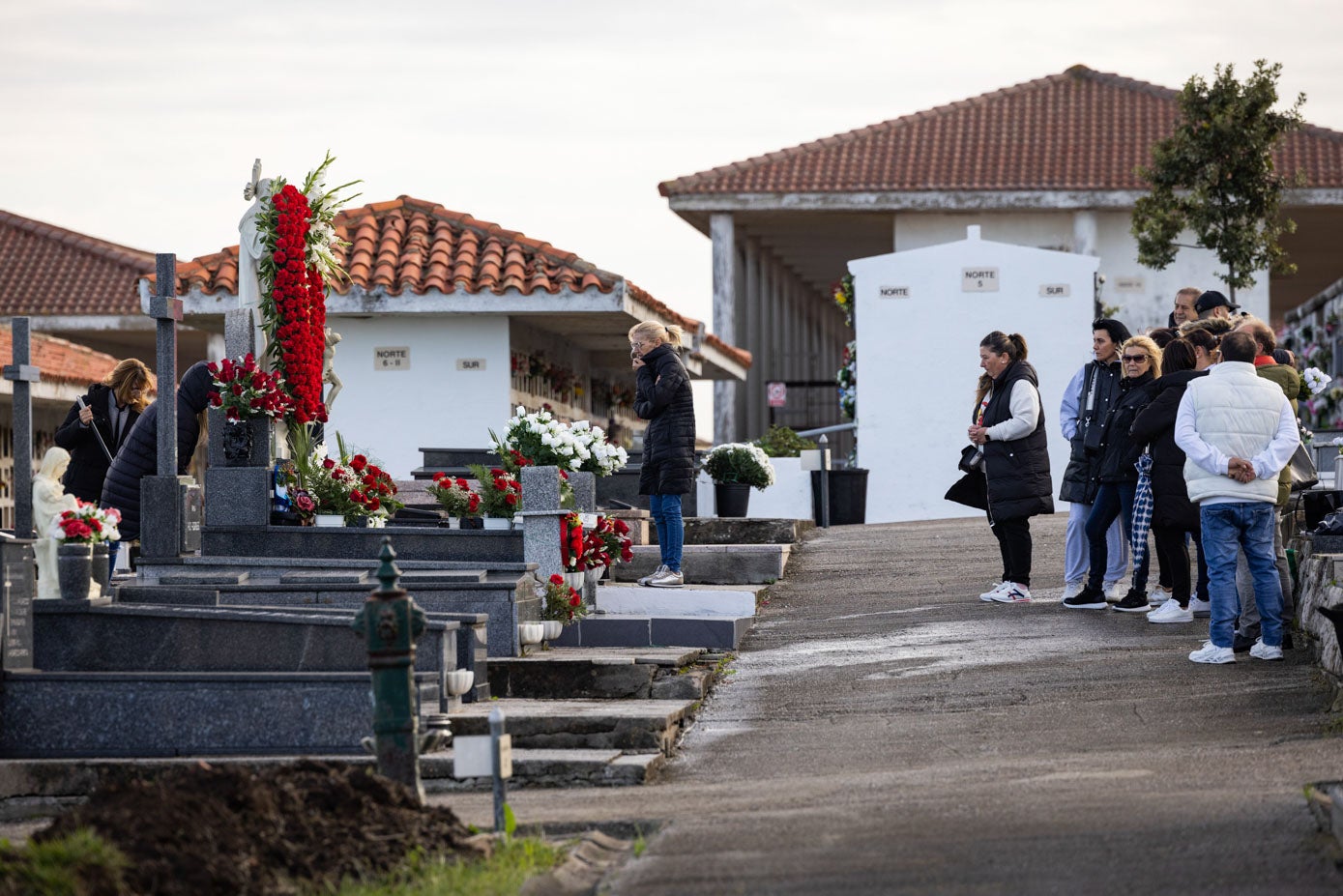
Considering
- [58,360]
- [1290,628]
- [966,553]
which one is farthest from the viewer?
[58,360]

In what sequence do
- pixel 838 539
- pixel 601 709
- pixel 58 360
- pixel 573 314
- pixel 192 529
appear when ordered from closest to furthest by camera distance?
pixel 601 709 < pixel 192 529 < pixel 838 539 < pixel 573 314 < pixel 58 360

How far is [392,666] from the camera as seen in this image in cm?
587

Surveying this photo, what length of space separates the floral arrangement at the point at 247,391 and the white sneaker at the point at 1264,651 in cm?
606

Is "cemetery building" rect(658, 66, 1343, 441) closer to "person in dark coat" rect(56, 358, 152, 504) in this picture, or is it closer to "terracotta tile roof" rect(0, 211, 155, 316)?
"terracotta tile roof" rect(0, 211, 155, 316)

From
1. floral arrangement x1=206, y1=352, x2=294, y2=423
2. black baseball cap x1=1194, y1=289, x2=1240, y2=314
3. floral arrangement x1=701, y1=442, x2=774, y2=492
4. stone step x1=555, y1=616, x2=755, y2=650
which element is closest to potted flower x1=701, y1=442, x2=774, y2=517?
floral arrangement x1=701, y1=442, x2=774, y2=492

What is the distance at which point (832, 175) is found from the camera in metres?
27.7

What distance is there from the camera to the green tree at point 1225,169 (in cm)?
Result: 2230

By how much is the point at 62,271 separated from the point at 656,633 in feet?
72.6

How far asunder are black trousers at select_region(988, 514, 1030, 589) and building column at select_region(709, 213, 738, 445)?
1560 centimetres

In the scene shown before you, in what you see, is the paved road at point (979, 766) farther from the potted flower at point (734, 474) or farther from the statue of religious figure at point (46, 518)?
the potted flower at point (734, 474)

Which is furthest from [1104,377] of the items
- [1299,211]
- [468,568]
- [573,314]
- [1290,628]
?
[1299,211]

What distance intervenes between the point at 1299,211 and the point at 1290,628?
1938 centimetres

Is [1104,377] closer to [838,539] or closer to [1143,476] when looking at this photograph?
[1143,476]

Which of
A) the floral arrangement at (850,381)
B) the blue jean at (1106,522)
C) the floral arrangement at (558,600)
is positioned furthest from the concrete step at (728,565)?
the floral arrangement at (850,381)
